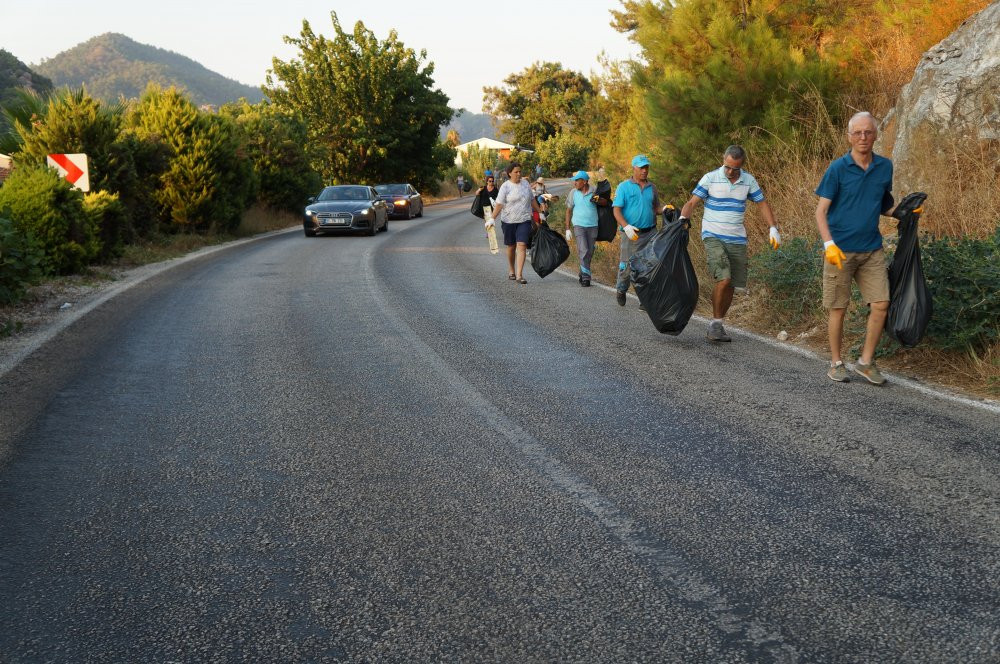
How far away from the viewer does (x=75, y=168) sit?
17047 millimetres

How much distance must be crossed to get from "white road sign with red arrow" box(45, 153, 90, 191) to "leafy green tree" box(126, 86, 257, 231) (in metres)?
5.88

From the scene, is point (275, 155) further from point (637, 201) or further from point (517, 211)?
point (637, 201)

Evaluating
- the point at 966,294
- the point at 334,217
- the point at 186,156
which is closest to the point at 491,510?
the point at 966,294

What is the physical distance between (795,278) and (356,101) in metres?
A: 44.2

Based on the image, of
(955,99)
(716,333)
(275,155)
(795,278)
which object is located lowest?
(716,333)

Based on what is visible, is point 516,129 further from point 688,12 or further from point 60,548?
point 60,548

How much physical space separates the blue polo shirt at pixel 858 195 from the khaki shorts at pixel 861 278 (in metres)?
0.08

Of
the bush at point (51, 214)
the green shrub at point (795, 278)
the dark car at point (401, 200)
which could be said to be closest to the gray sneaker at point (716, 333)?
the green shrub at point (795, 278)

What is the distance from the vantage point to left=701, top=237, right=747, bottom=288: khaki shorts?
8.70 meters

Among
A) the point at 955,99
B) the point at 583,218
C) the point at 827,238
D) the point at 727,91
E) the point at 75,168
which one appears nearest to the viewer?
the point at 827,238

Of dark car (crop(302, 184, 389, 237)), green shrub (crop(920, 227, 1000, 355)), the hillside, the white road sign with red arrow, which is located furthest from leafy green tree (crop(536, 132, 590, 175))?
green shrub (crop(920, 227, 1000, 355))

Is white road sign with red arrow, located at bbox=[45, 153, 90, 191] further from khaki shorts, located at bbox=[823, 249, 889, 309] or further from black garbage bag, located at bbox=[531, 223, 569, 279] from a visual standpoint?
khaki shorts, located at bbox=[823, 249, 889, 309]

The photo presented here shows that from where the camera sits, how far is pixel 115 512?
4.36 metres

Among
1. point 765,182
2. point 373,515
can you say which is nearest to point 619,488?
point 373,515
